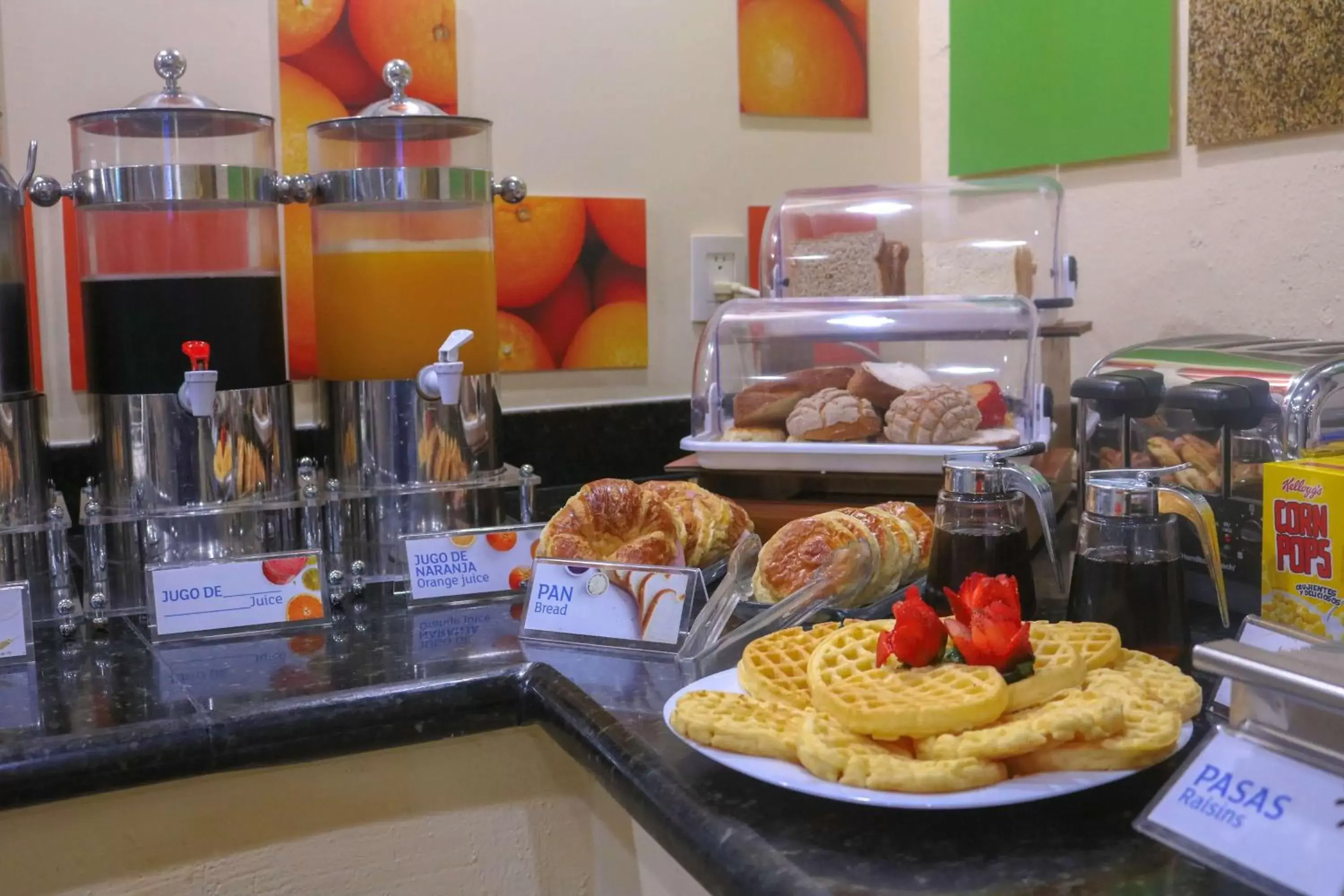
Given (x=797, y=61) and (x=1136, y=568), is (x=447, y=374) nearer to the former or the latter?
(x=1136, y=568)

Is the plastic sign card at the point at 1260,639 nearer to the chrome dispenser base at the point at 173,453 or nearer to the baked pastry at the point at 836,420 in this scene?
the baked pastry at the point at 836,420

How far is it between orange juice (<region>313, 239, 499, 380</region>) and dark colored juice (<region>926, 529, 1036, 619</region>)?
542 millimetres

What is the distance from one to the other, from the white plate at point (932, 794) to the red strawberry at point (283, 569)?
56cm

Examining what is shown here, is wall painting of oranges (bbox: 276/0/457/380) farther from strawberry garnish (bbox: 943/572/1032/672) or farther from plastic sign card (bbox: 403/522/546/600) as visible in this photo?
strawberry garnish (bbox: 943/572/1032/672)

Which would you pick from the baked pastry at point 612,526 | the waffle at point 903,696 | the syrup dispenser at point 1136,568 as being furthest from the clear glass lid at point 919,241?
the waffle at point 903,696

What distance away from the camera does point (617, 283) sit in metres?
1.76

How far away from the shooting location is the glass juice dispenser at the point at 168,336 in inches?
47.0

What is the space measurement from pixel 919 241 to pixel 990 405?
1.31 feet

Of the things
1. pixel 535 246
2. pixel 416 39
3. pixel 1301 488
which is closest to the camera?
pixel 1301 488

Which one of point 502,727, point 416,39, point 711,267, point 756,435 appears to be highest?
point 416,39

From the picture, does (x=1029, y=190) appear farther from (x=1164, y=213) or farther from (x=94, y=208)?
(x=94, y=208)

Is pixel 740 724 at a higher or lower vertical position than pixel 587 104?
lower

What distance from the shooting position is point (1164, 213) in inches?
62.5

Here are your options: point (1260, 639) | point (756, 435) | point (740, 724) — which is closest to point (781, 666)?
point (740, 724)
